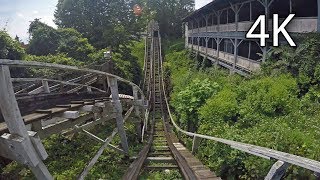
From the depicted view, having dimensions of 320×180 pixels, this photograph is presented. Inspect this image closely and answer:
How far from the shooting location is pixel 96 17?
126 feet

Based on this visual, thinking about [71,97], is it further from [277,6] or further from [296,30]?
[277,6]

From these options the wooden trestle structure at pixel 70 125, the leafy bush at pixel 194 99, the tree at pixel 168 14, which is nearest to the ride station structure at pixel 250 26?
the leafy bush at pixel 194 99

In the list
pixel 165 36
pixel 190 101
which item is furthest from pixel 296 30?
pixel 165 36

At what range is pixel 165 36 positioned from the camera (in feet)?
211

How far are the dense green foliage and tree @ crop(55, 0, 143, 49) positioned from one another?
2325cm

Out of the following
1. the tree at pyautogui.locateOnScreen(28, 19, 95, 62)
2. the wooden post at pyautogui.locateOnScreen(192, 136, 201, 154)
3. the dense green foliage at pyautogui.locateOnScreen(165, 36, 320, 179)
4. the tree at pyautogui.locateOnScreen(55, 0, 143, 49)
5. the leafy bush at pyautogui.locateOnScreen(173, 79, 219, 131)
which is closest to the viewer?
the dense green foliage at pyautogui.locateOnScreen(165, 36, 320, 179)

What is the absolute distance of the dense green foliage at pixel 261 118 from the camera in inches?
272

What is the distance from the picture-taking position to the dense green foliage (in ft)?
22.6

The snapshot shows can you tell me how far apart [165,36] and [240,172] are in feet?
192

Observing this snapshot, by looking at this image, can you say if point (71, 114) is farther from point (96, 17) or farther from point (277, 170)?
point (96, 17)

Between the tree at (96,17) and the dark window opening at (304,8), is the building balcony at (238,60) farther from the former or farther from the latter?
the tree at (96,17)

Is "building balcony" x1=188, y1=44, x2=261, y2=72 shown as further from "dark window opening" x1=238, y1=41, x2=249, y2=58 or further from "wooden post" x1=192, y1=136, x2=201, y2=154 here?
"wooden post" x1=192, y1=136, x2=201, y2=154

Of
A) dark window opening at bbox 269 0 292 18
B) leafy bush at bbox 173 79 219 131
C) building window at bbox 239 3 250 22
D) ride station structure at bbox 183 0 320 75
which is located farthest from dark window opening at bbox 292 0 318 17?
leafy bush at bbox 173 79 219 131

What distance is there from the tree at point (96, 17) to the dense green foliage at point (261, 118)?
23.3 metres
